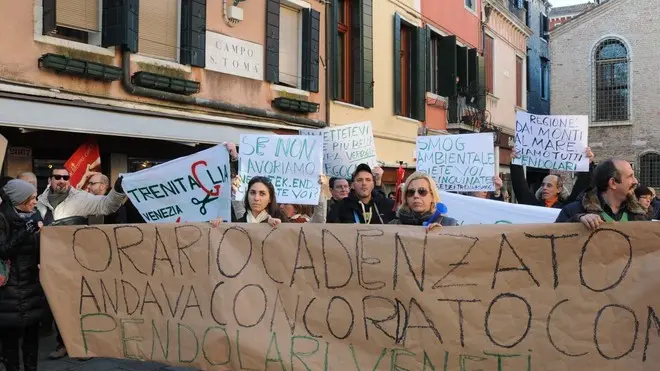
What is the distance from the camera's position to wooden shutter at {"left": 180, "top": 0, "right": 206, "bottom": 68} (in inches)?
385

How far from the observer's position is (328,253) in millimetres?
3945

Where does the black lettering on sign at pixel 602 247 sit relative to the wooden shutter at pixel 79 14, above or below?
below

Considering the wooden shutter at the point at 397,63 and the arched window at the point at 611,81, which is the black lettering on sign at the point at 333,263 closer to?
the wooden shutter at the point at 397,63

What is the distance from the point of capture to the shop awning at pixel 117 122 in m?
7.48

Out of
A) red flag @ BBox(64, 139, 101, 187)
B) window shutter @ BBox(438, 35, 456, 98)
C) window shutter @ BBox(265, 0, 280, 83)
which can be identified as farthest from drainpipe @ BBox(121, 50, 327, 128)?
window shutter @ BBox(438, 35, 456, 98)

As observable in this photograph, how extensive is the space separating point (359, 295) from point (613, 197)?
1562mm

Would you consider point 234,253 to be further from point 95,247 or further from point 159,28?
point 159,28

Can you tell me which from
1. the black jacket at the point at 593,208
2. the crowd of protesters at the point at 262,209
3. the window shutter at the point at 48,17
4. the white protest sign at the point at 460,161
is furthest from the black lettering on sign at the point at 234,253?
the window shutter at the point at 48,17

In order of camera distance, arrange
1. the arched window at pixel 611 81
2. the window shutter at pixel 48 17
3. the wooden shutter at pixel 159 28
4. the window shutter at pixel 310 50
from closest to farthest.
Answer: the window shutter at pixel 48 17 → the wooden shutter at pixel 159 28 → the window shutter at pixel 310 50 → the arched window at pixel 611 81

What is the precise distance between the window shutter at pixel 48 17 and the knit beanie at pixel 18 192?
4.04 metres

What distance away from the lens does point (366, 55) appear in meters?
13.7

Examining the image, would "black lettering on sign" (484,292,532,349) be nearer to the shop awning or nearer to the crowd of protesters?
the crowd of protesters

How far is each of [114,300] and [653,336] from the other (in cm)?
326

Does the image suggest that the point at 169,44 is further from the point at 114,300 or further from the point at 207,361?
the point at 207,361
